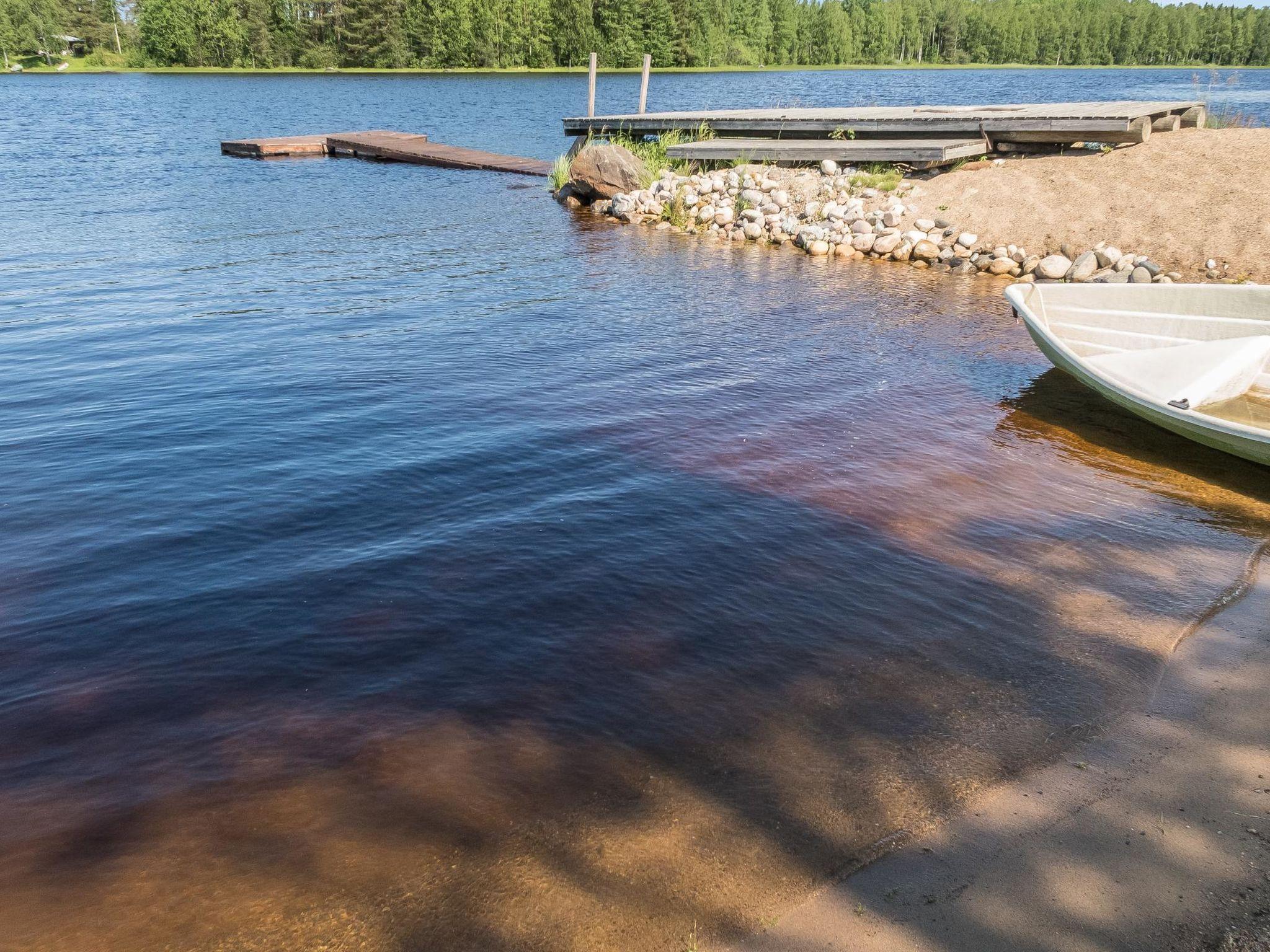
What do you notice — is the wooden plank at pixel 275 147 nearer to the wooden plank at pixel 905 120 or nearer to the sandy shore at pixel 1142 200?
the wooden plank at pixel 905 120

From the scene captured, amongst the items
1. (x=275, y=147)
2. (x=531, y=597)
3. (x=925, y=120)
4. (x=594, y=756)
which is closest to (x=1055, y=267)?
(x=925, y=120)

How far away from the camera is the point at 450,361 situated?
1124 centimetres

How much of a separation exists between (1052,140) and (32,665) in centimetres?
2018

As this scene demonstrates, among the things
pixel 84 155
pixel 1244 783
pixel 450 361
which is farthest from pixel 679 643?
pixel 84 155

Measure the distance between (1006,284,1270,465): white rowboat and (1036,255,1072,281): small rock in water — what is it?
205 inches

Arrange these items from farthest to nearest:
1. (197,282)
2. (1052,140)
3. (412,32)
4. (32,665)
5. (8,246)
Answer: (412,32) < (1052,140) < (8,246) < (197,282) < (32,665)

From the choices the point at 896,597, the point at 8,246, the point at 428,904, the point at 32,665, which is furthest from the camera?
the point at 8,246

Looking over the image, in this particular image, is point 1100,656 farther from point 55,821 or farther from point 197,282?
point 197,282

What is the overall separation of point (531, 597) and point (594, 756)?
1727mm

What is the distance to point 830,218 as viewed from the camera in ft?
61.6

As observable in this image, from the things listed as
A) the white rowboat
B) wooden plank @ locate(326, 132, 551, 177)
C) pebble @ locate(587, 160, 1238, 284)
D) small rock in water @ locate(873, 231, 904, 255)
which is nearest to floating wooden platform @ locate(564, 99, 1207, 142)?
pebble @ locate(587, 160, 1238, 284)

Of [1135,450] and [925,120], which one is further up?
[925,120]

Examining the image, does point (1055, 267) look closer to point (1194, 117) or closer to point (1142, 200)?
point (1142, 200)

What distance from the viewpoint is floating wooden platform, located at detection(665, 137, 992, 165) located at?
19.4 metres
